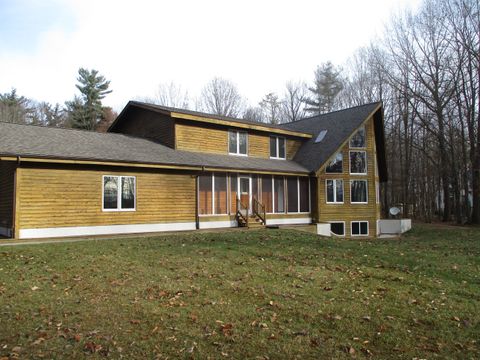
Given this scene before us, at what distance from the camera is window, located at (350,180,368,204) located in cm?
2420

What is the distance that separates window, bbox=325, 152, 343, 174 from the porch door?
562cm

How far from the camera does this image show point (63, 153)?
47.1 feet

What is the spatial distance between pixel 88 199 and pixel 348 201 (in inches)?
578

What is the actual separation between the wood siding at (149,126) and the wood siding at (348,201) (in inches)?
327

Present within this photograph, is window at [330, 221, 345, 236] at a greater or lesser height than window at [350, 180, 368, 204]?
lesser

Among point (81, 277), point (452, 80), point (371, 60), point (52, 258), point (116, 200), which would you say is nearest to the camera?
point (81, 277)

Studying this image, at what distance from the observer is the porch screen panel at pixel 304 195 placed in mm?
22672

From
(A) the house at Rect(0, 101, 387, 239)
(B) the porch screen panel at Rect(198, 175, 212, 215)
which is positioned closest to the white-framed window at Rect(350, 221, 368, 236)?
(A) the house at Rect(0, 101, 387, 239)

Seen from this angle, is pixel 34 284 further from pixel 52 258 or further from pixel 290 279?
pixel 290 279

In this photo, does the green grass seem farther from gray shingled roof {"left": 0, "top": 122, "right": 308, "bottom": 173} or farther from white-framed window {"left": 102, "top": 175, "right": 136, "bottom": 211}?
white-framed window {"left": 102, "top": 175, "right": 136, "bottom": 211}

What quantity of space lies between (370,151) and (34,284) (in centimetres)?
2135

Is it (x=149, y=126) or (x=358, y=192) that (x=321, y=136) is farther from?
(x=149, y=126)

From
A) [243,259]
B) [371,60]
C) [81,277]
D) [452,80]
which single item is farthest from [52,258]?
[371,60]

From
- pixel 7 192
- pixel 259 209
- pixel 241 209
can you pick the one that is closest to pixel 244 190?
pixel 241 209
